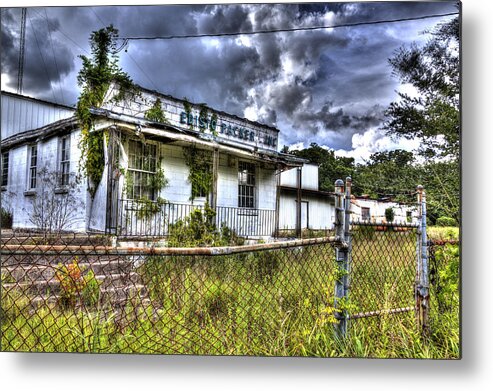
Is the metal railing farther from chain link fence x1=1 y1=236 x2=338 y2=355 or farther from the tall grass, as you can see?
the tall grass

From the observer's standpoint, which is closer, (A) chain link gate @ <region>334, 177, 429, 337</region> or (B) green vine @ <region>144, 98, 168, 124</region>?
(A) chain link gate @ <region>334, 177, 429, 337</region>

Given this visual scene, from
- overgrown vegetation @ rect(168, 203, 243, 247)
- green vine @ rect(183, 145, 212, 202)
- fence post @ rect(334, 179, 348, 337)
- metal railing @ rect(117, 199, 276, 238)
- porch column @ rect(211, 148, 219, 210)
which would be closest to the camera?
fence post @ rect(334, 179, 348, 337)

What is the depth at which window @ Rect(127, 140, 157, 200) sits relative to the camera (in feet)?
13.3

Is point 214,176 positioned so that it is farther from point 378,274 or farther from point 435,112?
point 435,112

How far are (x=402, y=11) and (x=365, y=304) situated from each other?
2.18 m

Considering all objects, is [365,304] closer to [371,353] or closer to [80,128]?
[371,353]

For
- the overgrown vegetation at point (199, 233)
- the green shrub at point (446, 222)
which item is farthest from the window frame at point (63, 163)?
the green shrub at point (446, 222)

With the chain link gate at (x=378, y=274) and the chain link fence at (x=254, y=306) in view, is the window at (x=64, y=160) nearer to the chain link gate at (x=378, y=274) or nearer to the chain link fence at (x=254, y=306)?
the chain link fence at (x=254, y=306)

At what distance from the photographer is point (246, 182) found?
5699mm

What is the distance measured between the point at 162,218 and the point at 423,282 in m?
2.59

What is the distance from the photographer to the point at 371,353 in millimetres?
2357

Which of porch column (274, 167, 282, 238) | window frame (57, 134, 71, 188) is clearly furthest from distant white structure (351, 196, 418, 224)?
window frame (57, 134, 71, 188)

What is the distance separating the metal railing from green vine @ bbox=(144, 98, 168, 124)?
44.8 inches

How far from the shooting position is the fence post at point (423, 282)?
251cm
